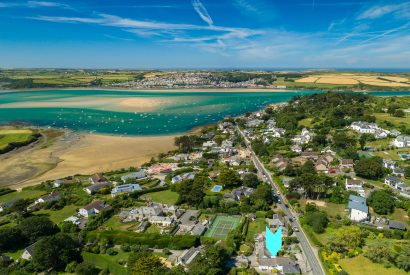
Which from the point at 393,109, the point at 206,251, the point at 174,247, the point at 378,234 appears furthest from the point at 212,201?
the point at 393,109

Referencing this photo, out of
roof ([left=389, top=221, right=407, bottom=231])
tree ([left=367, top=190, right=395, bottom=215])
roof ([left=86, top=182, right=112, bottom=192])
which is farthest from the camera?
roof ([left=86, top=182, right=112, bottom=192])

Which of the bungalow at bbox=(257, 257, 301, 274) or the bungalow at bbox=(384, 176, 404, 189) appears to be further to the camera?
the bungalow at bbox=(384, 176, 404, 189)

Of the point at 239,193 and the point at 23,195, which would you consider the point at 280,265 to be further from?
the point at 23,195

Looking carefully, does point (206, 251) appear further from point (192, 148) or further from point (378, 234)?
point (192, 148)

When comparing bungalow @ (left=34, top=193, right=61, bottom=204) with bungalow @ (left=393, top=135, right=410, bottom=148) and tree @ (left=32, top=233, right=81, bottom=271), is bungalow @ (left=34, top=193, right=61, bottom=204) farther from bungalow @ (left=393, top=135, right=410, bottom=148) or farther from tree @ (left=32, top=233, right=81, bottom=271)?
bungalow @ (left=393, top=135, right=410, bottom=148)

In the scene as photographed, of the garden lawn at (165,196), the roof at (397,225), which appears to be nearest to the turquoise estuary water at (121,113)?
the garden lawn at (165,196)

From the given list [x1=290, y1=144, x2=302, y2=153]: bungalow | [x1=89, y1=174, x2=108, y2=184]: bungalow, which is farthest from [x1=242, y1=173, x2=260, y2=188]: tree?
Answer: [x1=89, y1=174, x2=108, y2=184]: bungalow

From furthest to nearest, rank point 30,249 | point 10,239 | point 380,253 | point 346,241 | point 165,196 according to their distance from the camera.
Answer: point 165,196
point 10,239
point 30,249
point 346,241
point 380,253

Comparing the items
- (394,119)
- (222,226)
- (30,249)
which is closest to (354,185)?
(222,226)
